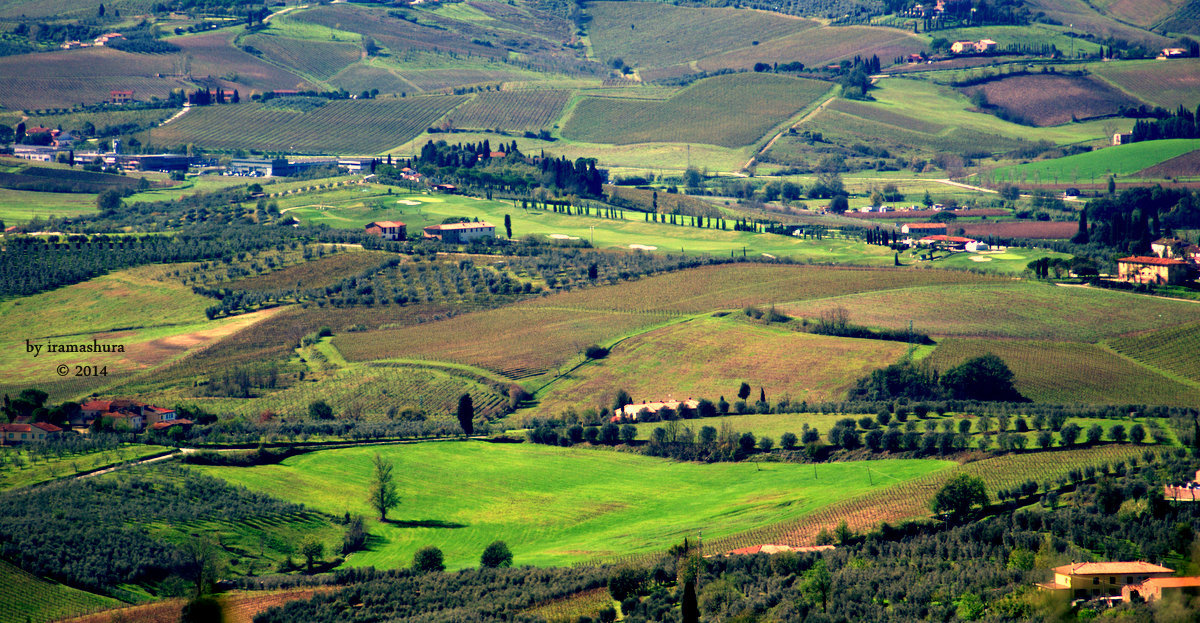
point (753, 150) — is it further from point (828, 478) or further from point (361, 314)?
point (828, 478)

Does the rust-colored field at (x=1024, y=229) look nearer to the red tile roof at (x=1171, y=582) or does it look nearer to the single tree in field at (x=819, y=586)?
→ the red tile roof at (x=1171, y=582)

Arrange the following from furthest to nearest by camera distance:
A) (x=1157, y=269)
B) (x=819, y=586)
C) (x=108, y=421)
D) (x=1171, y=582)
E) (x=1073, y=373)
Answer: (x=1157, y=269) < (x=1073, y=373) < (x=108, y=421) < (x=819, y=586) < (x=1171, y=582)

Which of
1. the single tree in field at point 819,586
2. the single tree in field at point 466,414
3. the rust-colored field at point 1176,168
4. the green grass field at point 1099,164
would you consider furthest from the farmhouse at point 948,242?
the single tree in field at point 819,586

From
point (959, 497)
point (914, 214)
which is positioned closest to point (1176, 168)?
point (914, 214)

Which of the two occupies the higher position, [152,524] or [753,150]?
[753,150]

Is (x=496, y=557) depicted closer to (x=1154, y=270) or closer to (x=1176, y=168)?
(x=1154, y=270)

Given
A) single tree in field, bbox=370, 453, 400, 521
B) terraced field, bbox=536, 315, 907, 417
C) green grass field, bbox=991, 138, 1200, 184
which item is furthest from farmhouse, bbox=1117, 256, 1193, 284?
single tree in field, bbox=370, 453, 400, 521

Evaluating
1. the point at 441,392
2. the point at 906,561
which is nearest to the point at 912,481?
the point at 906,561
